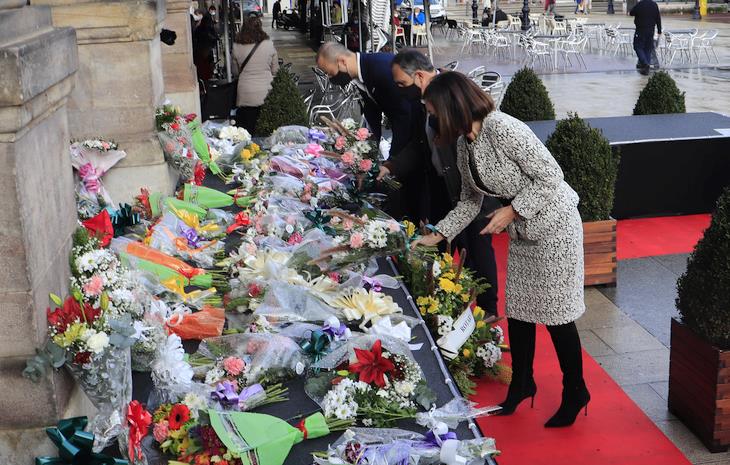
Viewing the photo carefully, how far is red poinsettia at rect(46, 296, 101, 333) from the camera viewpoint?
9.69 feet

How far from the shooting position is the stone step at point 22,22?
8.79 feet

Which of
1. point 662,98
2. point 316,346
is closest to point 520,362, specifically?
point 316,346

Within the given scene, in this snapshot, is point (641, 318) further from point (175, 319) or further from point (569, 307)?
point (175, 319)

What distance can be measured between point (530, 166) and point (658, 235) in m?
4.45

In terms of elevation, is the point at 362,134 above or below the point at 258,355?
above

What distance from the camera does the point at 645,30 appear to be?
850 inches

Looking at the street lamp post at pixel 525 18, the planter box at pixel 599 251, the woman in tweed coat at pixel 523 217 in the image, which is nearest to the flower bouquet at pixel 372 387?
the woman in tweed coat at pixel 523 217

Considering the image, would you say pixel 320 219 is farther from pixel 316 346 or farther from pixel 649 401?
pixel 649 401

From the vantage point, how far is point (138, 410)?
9.78 ft

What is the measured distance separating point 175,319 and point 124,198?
2117 millimetres

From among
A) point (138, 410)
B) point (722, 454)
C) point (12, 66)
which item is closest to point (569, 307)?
point (722, 454)

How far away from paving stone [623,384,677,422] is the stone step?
3540mm

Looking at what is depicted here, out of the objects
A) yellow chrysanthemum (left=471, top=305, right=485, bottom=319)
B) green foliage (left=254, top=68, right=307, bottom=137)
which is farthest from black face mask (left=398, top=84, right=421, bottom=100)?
green foliage (left=254, top=68, right=307, bottom=137)

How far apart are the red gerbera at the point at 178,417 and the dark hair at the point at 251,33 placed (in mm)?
8061
